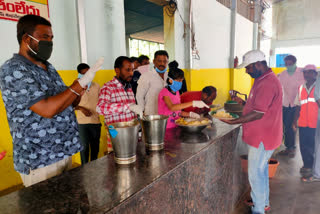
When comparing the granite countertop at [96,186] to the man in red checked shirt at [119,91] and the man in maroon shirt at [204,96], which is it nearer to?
the man in red checked shirt at [119,91]

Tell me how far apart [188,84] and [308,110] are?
236 centimetres

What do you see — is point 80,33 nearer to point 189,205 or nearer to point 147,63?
point 147,63

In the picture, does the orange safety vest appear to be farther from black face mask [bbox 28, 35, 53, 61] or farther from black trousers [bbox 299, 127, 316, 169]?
black face mask [bbox 28, 35, 53, 61]

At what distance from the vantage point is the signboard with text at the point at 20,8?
86.6 inches

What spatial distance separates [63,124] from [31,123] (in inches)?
6.7

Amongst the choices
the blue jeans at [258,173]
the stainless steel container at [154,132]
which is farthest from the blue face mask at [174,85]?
the blue jeans at [258,173]

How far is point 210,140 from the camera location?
5.62 feet

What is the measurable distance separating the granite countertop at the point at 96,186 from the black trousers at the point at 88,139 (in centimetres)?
136

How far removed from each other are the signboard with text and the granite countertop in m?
1.95

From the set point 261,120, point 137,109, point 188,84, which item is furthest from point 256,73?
point 188,84

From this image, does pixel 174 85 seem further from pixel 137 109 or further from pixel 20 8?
pixel 20 8

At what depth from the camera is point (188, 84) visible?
4.80 metres

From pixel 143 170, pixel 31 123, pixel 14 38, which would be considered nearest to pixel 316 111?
pixel 143 170

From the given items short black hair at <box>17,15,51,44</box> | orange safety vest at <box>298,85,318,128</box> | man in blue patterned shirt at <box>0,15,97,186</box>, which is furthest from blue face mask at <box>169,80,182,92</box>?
orange safety vest at <box>298,85,318,128</box>
